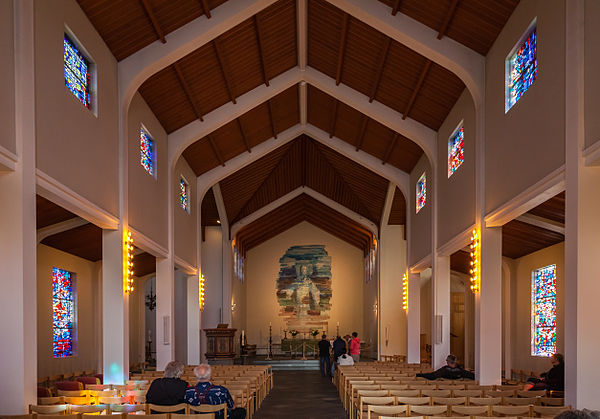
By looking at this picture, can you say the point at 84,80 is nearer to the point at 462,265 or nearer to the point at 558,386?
the point at 558,386

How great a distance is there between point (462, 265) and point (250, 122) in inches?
333

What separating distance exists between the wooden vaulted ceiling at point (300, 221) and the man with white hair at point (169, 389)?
19.6 meters

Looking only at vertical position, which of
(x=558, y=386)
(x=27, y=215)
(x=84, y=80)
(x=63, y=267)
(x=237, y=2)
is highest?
(x=237, y=2)

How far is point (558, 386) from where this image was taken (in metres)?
10.0

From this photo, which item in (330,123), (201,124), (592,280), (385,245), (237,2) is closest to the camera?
(592,280)

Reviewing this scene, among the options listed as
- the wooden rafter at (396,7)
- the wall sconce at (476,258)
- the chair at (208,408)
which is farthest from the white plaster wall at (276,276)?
the chair at (208,408)

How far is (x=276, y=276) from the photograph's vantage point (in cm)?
3353

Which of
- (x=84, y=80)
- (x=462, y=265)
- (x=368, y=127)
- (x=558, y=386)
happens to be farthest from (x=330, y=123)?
(x=558, y=386)

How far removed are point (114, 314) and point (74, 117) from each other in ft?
12.5

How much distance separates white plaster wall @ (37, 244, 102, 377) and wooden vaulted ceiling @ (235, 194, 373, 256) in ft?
30.6

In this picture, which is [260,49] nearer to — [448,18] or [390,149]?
[448,18]

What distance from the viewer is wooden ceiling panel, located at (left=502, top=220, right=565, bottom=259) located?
568 inches

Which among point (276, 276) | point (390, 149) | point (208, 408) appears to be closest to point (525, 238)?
point (390, 149)

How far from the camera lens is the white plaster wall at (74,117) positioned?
27.4ft
